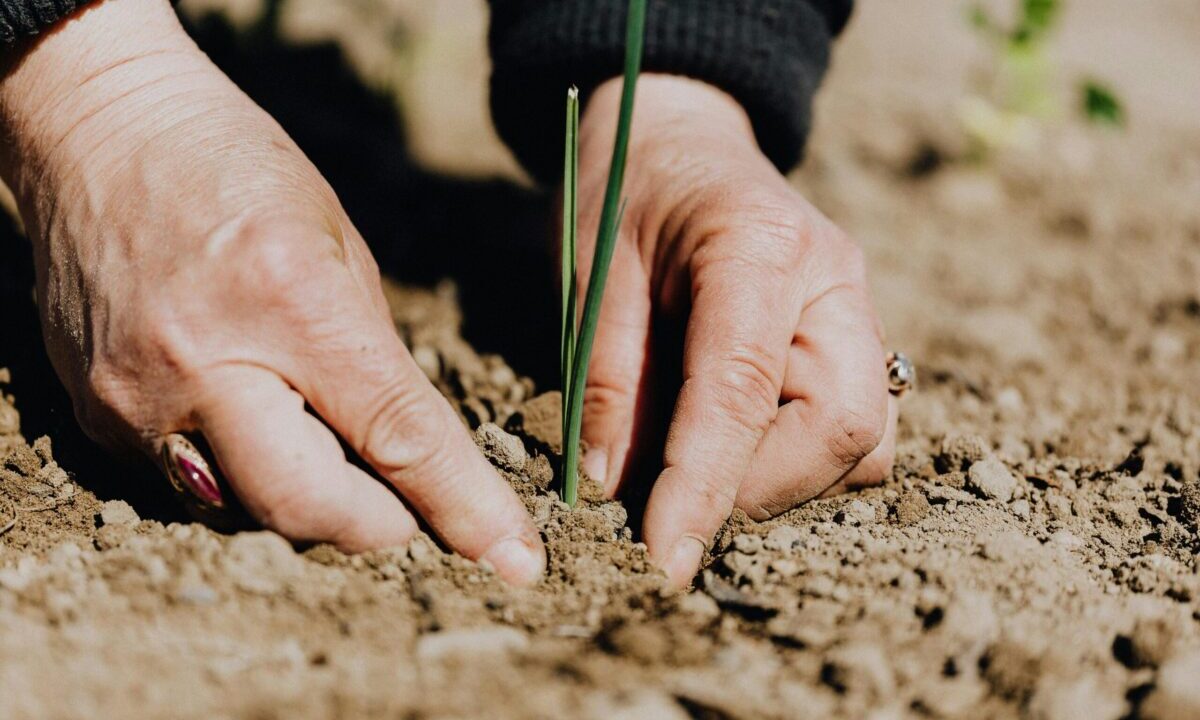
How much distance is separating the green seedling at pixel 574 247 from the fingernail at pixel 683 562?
159mm

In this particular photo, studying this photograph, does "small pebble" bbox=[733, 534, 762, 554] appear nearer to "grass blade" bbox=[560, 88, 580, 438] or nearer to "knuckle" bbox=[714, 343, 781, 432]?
"knuckle" bbox=[714, 343, 781, 432]

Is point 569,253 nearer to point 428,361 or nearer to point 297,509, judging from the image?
point 297,509

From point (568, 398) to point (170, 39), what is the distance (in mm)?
729

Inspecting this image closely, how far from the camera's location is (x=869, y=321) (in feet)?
4.42

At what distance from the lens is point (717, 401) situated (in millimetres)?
1166

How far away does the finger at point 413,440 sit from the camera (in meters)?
1.01

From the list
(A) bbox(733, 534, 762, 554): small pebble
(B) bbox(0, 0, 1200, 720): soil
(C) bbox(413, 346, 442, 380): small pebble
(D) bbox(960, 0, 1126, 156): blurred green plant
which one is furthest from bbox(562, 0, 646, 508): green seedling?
(D) bbox(960, 0, 1126, 156): blurred green plant

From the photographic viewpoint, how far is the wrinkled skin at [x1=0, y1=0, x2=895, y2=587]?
100 cm

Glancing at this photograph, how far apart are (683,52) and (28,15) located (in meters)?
0.99

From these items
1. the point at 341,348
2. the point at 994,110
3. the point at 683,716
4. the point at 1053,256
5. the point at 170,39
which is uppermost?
the point at 170,39

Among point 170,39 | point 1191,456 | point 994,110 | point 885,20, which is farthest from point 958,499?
point 885,20

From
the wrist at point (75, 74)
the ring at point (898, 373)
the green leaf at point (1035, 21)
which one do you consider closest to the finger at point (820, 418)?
the ring at point (898, 373)

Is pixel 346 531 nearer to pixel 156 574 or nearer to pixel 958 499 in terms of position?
pixel 156 574

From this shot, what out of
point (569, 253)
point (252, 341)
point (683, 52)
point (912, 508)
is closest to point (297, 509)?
point (252, 341)
